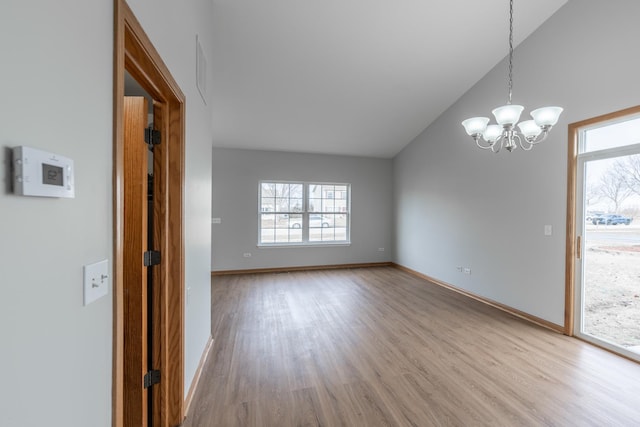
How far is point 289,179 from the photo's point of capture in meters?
6.01

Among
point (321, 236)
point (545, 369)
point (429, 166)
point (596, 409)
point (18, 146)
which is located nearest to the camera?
point (18, 146)

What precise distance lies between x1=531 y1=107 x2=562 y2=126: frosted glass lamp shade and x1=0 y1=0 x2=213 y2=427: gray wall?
2588 mm

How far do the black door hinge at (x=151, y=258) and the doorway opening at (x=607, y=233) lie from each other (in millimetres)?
3966

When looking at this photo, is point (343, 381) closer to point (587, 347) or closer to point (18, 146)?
point (18, 146)

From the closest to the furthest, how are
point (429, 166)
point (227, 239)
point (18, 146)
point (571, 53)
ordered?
point (18, 146) → point (571, 53) → point (429, 166) → point (227, 239)

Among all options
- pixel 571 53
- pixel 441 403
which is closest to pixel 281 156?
pixel 571 53

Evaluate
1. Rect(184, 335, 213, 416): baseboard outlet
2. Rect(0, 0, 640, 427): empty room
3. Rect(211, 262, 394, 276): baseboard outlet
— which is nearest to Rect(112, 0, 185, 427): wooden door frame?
Rect(0, 0, 640, 427): empty room

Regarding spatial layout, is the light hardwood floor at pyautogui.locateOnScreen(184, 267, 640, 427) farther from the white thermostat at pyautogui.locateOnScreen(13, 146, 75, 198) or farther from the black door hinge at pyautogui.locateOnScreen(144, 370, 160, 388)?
the white thermostat at pyautogui.locateOnScreen(13, 146, 75, 198)

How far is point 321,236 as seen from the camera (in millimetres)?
6328

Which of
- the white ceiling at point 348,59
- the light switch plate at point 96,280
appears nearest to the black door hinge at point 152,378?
the light switch plate at point 96,280

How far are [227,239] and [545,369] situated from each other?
5115 mm

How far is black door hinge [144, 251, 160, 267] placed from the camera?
158 centimetres

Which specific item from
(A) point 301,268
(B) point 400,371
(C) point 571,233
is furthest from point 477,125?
(A) point 301,268

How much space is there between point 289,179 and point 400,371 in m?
4.44
